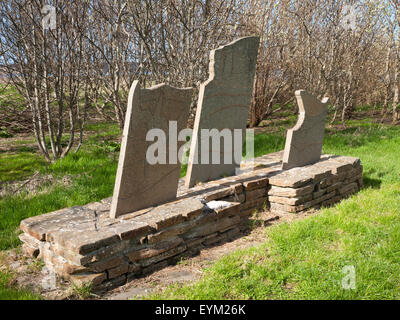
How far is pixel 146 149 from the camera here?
3648mm

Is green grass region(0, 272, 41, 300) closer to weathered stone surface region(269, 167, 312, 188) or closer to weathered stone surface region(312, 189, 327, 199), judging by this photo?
weathered stone surface region(269, 167, 312, 188)

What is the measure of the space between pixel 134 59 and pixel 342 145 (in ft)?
17.6

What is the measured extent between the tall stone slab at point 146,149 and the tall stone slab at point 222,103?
51 centimetres

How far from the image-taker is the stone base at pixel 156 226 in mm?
2998

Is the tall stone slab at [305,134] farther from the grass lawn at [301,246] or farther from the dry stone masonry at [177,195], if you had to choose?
the grass lawn at [301,246]

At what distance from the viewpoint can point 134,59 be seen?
27.0 feet

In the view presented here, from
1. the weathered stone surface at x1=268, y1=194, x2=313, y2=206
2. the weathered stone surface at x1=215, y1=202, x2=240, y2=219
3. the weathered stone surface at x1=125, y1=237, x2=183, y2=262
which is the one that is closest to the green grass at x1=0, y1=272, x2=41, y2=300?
the weathered stone surface at x1=125, y1=237, x2=183, y2=262

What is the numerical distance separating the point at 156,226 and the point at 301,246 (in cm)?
144

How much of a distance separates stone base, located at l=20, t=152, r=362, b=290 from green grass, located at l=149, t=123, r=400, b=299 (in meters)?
0.45

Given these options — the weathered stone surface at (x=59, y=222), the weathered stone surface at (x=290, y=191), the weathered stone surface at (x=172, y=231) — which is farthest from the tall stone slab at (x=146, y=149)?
the weathered stone surface at (x=290, y=191)

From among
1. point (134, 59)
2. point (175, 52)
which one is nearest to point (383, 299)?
point (175, 52)

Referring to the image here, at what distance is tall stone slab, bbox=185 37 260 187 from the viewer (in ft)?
14.6

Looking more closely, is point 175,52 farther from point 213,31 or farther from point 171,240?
point 171,240

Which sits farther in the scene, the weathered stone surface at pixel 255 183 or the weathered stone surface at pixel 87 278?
the weathered stone surface at pixel 255 183
